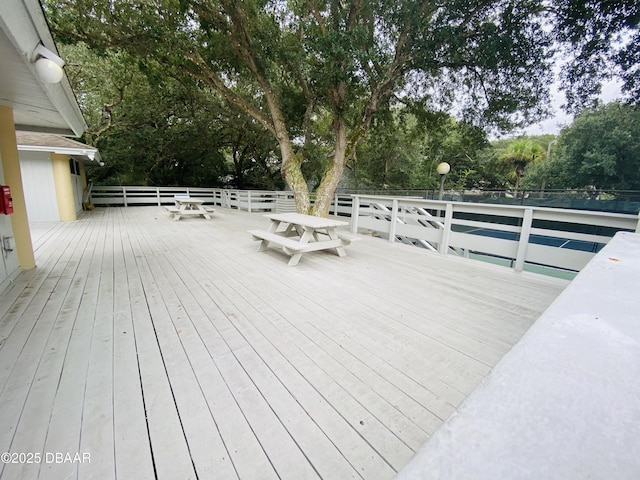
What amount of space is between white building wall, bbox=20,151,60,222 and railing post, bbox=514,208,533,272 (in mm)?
10350

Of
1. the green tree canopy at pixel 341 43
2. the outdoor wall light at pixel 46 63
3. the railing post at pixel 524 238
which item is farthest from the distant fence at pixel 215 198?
the outdoor wall light at pixel 46 63

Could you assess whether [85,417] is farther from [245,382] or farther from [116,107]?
[116,107]

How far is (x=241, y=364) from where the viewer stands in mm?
1787

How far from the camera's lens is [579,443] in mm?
494

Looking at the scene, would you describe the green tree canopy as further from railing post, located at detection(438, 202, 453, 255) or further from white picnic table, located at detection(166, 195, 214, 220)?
railing post, located at detection(438, 202, 453, 255)

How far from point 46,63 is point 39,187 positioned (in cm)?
797

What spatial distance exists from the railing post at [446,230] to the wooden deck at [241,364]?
0.82 metres

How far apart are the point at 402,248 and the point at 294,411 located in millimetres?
3972

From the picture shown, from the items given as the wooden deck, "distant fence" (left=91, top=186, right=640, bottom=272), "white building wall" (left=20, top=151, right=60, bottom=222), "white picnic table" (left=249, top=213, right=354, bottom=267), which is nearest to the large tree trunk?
"distant fence" (left=91, top=186, right=640, bottom=272)

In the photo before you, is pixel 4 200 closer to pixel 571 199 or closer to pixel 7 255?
pixel 7 255

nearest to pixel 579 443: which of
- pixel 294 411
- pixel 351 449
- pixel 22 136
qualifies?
pixel 351 449

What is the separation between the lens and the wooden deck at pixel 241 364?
122 centimetres

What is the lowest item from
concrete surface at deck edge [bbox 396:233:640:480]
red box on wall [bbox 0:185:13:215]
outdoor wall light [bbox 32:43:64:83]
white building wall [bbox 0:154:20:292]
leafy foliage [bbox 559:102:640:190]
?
white building wall [bbox 0:154:20:292]

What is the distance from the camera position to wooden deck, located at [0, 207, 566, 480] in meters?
1.22
